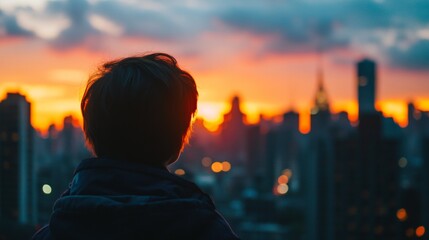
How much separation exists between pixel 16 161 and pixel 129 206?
37.2 feet

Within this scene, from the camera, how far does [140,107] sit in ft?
3.34

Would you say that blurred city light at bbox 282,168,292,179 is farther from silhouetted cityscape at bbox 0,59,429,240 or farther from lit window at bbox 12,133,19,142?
lit window at bbox 12,133,19,142

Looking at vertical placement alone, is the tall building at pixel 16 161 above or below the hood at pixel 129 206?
below

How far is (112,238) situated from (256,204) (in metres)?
32.4

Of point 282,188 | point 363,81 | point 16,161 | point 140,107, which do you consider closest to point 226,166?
point 282,188

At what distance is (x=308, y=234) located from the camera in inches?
1075

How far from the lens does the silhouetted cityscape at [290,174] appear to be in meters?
11.0

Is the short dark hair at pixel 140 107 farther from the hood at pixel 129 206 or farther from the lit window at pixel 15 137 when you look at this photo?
the lit window at pixel 15 137

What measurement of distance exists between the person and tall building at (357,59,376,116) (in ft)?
135

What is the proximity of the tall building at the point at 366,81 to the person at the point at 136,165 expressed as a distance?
4110 centimetres

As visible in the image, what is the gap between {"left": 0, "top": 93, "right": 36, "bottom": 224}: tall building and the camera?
10.1 m

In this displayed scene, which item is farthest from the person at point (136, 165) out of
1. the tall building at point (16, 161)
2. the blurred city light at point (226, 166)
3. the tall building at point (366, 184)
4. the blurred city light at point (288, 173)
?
A: the blurred city light at point (288, 173)

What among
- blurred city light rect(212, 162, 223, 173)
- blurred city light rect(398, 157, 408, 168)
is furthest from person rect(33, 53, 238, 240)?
blurred city light rect(212, 162, 223, 173)

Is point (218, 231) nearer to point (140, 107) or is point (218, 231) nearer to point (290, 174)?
point (140, 107)
